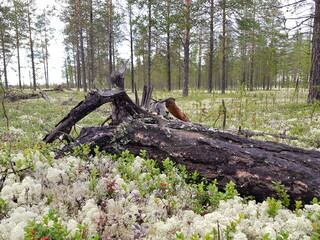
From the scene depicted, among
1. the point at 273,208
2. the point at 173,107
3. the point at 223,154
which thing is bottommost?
the point at 273,208

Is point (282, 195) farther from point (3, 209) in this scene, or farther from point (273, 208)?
point (3, 209)

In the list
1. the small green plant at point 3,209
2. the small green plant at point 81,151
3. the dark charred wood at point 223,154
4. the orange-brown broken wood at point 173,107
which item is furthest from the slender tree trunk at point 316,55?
the small green plant at point 3,209

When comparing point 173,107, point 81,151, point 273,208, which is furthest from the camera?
point 173,107

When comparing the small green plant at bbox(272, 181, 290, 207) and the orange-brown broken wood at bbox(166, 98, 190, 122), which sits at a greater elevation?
the orange-brown broken wood at bbox(166, 98, 190, 122)

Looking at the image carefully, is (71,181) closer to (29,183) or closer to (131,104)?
(29,183)

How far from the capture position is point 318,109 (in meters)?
9.96

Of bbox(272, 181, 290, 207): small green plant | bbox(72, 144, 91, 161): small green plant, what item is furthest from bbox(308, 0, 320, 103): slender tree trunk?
bbox(72, 144, 91, 161): small green plant

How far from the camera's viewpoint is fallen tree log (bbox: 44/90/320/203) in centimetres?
279

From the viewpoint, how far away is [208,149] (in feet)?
10.9

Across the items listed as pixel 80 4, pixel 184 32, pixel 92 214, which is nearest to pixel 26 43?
pixel 80 4

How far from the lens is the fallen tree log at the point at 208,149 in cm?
279

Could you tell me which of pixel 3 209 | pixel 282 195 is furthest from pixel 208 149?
pixel 3 209

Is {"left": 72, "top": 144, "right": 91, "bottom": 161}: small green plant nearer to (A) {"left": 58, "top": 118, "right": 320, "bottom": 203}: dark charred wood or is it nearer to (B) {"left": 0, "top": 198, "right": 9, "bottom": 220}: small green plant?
(A) {"left": 58, "top": 118, "right": 320, "bottom": 203}: dark charred wood

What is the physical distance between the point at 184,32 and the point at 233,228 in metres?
23.3
